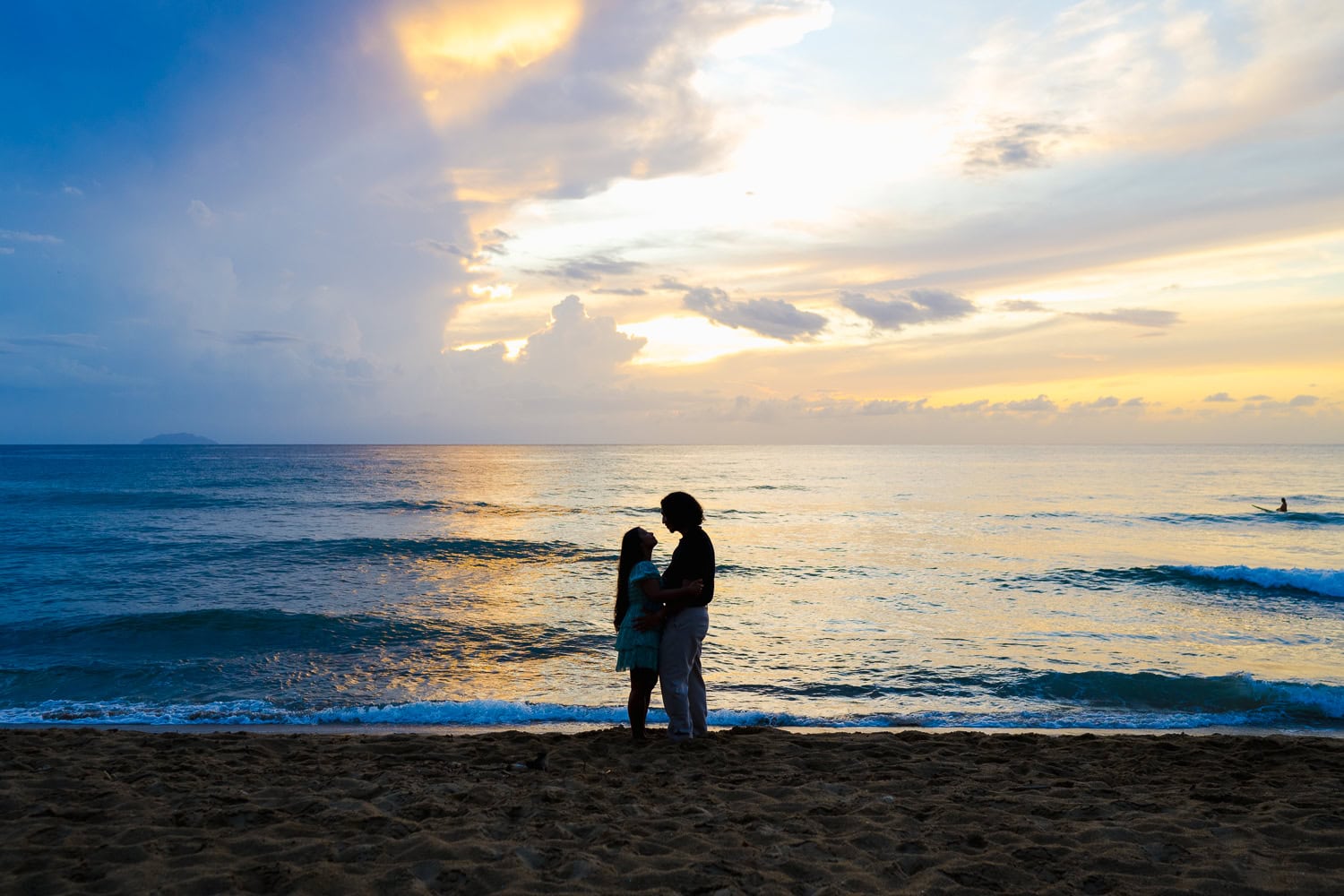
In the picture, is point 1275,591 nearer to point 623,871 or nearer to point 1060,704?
point 1060,704

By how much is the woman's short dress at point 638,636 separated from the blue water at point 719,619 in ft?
6.76

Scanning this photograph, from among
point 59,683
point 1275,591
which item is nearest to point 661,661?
point 59,683

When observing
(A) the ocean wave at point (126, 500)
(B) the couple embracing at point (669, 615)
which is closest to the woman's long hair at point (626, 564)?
(B) the couple embracing at point (669, 615)

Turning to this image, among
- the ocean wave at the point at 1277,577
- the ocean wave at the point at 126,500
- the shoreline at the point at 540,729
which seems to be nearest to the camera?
the shoreline at the point at 540,729

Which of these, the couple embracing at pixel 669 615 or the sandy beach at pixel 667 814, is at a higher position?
the couple embracing at pixel 669 615

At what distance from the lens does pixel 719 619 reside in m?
14.2

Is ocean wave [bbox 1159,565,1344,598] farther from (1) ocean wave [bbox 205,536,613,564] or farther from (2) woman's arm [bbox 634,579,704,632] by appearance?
(2) woman's arm [bbox 634,579,704,632]

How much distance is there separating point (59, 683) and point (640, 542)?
9380mm

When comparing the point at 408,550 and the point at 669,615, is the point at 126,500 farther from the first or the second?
the point at 669,615

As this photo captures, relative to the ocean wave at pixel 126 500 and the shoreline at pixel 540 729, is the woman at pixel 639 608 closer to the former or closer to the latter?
the shoreline at pixel 540 729

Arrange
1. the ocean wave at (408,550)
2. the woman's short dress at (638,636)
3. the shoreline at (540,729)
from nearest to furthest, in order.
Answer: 1. the woman's short dress at (638,636)
2. the shoreline at (540,729)
3. the ocean wave at (408,550)

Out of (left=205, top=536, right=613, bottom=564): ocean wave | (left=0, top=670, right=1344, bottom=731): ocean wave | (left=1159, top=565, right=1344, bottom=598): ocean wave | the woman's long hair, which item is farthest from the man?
(left=1159, top=565, right=1344, bottom=598): ocean wave

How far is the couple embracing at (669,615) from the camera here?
6.83 meters

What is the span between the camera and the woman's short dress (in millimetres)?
7055
